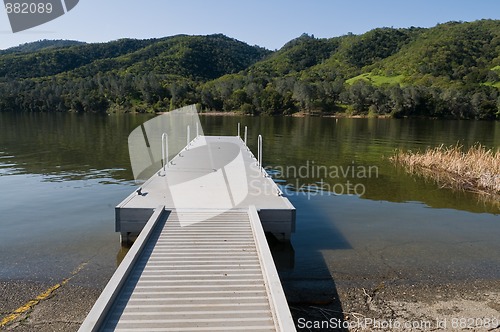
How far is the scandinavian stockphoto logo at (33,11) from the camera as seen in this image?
6.83 m

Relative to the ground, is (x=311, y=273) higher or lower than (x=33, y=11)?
lower

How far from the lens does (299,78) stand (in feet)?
415

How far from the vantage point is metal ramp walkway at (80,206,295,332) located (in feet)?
15.5

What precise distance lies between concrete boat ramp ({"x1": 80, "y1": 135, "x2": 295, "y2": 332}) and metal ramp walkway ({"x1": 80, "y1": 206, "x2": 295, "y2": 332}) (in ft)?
0.04

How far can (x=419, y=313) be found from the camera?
20.6 ft

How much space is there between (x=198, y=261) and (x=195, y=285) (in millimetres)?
867

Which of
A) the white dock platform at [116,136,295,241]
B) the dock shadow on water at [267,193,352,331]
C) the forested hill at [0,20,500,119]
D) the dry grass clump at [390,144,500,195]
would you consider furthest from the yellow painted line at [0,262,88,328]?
the forested hill at [0,20,500,119]

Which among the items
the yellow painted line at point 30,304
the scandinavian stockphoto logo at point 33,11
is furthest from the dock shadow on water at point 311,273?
the scandinavian stockphoto logo at point 33,11

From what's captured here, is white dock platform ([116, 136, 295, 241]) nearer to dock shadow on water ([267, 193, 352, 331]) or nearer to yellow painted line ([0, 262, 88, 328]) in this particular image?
dock shadow on water ([267, 193, 352, 331])

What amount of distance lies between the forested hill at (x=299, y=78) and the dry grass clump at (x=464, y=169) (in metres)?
67.4

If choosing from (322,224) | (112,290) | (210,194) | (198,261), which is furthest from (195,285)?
(322,224)

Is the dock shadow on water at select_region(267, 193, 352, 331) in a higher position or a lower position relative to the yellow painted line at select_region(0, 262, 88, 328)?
lower

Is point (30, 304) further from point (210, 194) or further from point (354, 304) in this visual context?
point (354, 304)

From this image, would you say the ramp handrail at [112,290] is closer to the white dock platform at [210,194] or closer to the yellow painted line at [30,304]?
the white dock platform at [210,194]
